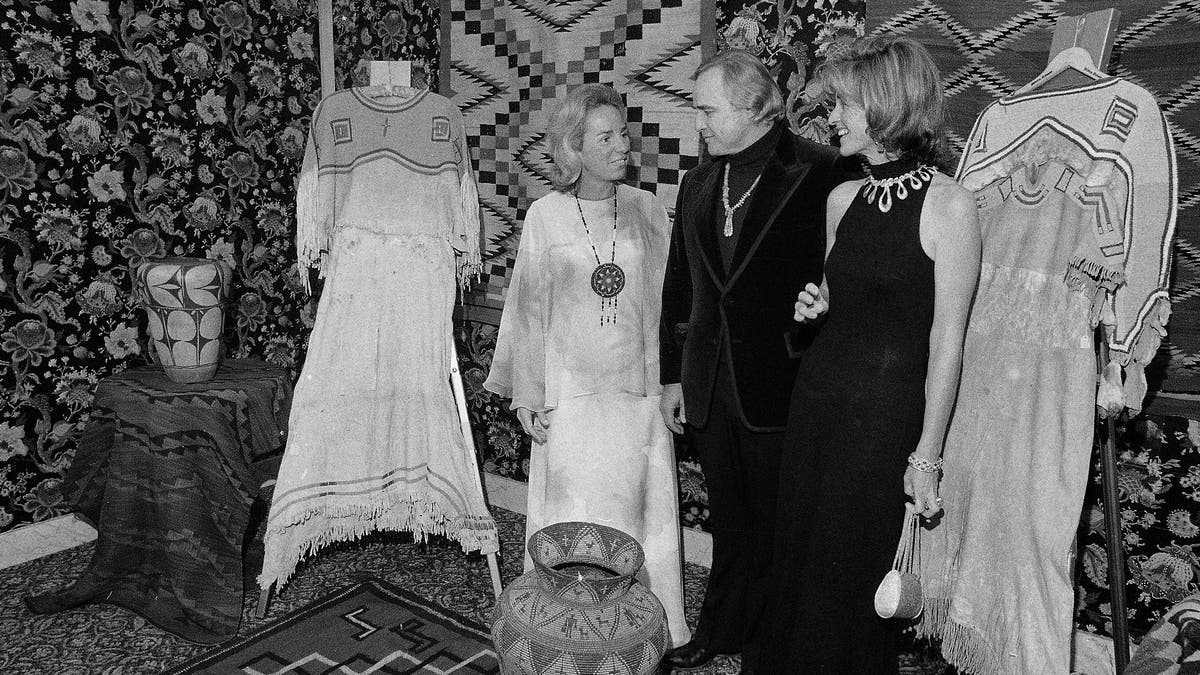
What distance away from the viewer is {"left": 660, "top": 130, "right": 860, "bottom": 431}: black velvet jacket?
2387 mm

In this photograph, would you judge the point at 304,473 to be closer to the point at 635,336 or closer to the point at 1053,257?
the point at 635,336

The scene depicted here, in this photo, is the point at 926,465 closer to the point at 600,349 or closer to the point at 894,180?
the point at 894,180

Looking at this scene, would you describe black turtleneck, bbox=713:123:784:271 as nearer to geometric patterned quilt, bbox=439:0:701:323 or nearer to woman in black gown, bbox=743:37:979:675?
woman in black gown, bbox=743:37:979:675

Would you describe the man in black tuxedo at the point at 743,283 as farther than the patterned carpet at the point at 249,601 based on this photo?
No

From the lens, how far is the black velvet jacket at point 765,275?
2.39 meters

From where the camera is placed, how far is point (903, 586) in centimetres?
195

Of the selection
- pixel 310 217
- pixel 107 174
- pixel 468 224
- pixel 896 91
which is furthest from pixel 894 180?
pixel 107 174

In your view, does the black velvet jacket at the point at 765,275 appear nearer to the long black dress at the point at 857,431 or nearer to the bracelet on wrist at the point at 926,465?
the long black dress at the point at 857,431

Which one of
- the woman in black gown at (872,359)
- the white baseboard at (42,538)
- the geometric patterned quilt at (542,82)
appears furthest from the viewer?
the white baseboard at (42,538)

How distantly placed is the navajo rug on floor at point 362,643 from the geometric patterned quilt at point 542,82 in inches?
54.5

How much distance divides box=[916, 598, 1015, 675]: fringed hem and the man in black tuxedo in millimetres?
466

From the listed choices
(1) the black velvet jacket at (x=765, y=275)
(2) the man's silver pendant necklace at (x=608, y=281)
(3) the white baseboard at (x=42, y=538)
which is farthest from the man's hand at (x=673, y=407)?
(3) the white baseboard at (x=42, y=538)

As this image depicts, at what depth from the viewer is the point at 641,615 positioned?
184cm

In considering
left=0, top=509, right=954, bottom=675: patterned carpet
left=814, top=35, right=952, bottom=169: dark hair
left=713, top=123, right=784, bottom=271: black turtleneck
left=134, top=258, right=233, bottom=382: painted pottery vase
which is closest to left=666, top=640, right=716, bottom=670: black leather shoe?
left=0, top=509, right=954, bottom=675: patterned carpet
